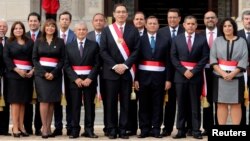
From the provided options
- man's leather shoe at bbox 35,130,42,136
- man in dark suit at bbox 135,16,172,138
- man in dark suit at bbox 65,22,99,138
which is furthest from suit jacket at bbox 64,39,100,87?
man's leather shoe at bbox 35,130,42,136

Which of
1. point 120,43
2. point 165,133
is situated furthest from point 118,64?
point 165,133

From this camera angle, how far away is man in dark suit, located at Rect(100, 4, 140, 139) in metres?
11.6

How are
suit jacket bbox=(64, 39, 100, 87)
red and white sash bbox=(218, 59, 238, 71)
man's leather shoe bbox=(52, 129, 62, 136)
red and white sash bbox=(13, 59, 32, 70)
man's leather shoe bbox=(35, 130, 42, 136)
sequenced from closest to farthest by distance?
red and white sash bbox=(218, 59, 238, 71)
suit jacket bbox=(64, 39, 100, 87)
red and white sash bbox=(13, 59, 32, 70)
man's leather shoe bbox=(52, 129, 62, 136)
man's leather shoe bbox=(35, 130, 42, 136)

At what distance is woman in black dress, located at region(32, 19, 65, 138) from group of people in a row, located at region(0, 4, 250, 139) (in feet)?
0.05

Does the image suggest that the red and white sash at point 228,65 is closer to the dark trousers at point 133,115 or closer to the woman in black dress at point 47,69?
the dark trousers at point 133,115

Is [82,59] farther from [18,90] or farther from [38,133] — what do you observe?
[38,133]

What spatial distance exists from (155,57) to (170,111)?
3.29 feet

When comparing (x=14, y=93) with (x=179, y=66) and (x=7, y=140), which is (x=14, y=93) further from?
(x=179, y=66)

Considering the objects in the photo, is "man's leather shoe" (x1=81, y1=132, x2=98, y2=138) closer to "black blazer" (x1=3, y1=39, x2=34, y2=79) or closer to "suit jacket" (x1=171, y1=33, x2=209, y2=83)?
"black blazer" (x1=3, y1=39, x2=34, y2=79)

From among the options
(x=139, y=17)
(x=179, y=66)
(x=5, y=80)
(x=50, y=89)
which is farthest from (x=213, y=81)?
(x=5, y=80)

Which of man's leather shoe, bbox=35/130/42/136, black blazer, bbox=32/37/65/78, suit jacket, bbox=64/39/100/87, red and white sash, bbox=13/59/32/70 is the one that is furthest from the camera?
man's leather shoe, bbox=35/130/42/136

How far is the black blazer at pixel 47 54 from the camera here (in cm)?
1157

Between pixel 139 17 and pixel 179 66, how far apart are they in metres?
1.23

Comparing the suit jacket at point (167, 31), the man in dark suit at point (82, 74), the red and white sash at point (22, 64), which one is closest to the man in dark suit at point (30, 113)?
the red and white sash at point (22, 64)
